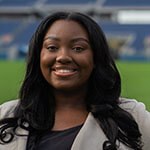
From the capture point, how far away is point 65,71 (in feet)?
6.06

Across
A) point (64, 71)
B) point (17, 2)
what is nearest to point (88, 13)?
point (17, 2)

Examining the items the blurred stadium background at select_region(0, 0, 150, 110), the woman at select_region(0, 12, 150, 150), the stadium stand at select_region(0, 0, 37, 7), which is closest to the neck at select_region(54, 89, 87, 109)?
the woman at select_region(0, 12, 150, 150)

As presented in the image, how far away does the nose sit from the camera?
182cm

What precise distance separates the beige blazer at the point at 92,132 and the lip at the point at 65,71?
0.56ft

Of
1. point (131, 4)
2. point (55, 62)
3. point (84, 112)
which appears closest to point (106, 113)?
point (84, 112)

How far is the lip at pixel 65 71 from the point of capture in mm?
1838

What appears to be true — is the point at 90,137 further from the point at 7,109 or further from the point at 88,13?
the point at 88,13

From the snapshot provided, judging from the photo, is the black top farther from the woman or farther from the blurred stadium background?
the blurred stadium background

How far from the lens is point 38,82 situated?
1980 mm

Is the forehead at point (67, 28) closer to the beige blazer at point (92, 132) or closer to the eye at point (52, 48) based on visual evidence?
the eye at point (52, 48)

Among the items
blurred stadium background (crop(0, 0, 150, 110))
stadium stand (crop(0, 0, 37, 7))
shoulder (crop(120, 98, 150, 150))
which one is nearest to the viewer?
shoulder (crop(120, 98, 150, 150))

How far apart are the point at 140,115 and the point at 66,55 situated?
1.18 ft

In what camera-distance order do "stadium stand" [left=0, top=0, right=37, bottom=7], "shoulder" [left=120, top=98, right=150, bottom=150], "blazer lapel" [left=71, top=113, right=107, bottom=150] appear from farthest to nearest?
"stadium stand" [left=0, top=0, right=37, bottom=7], "shoulder" [left=120, top=98, right=150, bottom=150], "blazer lapel" [left=71, top=113, right=107, bottom=150]

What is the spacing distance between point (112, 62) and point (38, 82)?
30 centimetres
